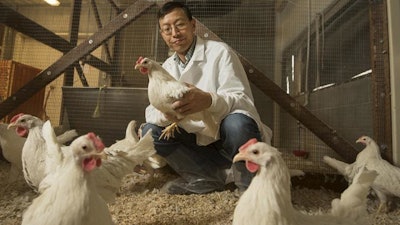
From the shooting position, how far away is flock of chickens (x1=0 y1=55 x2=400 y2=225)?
81 cm

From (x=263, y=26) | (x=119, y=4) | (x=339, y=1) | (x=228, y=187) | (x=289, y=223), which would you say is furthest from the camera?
(x=119, y=4)

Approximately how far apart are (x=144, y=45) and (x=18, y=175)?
4.35 ft

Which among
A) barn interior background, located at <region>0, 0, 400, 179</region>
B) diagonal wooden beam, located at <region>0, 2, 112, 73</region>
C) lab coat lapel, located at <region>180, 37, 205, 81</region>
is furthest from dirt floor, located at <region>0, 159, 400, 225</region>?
diagonal wooden beam, located at <region>0, 2, 112, 73</region>

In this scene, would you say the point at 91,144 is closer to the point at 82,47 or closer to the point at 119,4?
the point at 82,47

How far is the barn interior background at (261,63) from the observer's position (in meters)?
1.76

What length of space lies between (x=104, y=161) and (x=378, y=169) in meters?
1.45

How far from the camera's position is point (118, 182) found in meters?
1.41

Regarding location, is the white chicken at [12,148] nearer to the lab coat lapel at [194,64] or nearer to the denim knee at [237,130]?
the lab coat lapel at [194,64]

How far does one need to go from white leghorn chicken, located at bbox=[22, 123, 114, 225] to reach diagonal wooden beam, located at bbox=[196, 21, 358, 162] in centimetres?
120

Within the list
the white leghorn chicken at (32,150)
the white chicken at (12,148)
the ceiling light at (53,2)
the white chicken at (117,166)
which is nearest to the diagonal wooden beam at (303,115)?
the white chicken at (117,166)

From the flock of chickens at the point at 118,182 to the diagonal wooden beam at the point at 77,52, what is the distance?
49cm

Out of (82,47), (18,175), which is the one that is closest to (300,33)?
(82,47)

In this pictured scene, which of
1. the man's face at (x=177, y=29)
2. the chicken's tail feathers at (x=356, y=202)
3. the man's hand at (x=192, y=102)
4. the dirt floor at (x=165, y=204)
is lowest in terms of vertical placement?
the dirt floor at (x=165, y=204)

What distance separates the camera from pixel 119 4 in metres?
2.50
